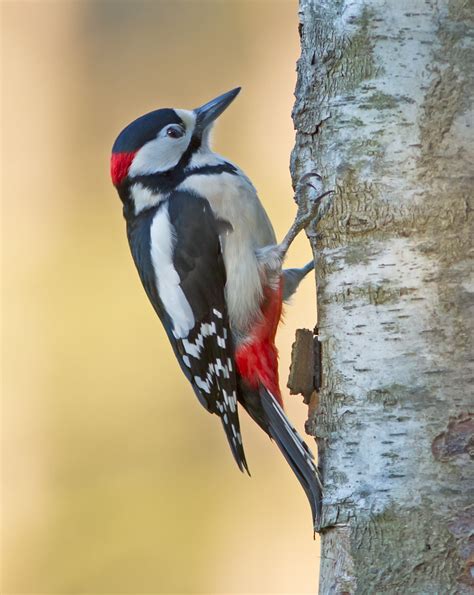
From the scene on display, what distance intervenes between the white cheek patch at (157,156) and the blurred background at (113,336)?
174cm

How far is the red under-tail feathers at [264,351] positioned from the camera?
2936 millimetres

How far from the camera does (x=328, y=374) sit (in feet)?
7.60

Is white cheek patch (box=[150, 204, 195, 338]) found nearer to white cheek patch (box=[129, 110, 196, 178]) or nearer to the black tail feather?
white cheek patch (box=[129, 110, 196, 178])

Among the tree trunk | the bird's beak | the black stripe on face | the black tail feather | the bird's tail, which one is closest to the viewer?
the tree trunk

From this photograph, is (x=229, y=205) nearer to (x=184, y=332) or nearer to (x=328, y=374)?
(x=184, y=332)

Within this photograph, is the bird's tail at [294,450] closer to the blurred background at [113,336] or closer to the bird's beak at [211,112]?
the bird's beak at [211,112]

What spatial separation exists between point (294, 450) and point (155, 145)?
1.06 metres

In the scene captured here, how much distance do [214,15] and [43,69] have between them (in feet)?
3.46

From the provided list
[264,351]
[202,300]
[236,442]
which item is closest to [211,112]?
[202,300]

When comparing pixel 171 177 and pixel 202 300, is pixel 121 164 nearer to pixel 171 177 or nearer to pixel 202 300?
pixel 171 177

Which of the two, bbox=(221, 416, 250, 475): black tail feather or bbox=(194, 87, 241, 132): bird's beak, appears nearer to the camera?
bbox=(221, 416, 250, 475): black tail feather

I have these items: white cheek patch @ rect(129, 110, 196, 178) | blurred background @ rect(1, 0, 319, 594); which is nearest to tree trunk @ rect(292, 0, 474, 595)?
white cheek patch @ rect(129, 110, 196, 178)

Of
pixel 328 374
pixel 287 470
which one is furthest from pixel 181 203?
pixel 287 470

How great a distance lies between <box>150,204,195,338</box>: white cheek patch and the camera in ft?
9.91
